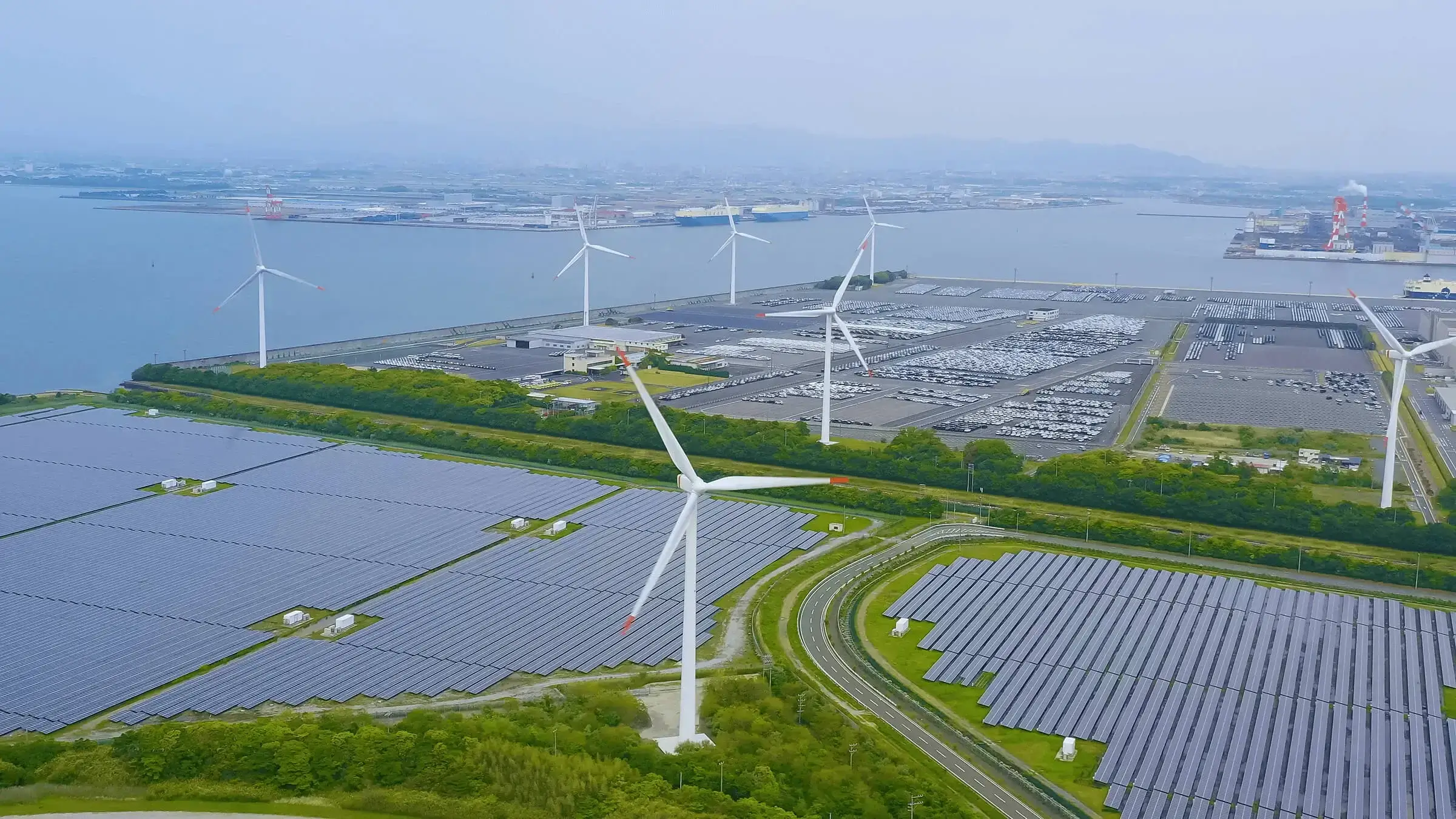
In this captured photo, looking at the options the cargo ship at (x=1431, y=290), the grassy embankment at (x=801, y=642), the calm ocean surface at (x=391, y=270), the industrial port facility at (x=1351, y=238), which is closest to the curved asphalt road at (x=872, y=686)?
the grassy embankment at (x=801, y=642)

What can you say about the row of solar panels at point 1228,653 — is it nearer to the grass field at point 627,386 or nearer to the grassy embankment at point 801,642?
the grassy embankment at point 801,642

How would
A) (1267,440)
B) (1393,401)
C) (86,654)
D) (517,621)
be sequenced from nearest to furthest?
(86,654) → (517,621) → (1393,401) → (1267,440)

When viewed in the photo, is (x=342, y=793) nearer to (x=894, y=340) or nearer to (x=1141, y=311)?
(x=894, y=340)

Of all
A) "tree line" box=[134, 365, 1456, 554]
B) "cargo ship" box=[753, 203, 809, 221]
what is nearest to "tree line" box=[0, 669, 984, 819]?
"tree line" box=[134, 365, 1456, 554]

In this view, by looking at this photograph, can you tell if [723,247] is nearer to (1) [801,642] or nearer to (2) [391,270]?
(2) [391,270]

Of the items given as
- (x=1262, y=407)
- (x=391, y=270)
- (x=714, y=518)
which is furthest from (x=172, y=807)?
(x=391, y=270)

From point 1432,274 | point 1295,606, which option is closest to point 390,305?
point 1295,606
